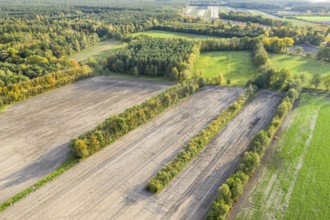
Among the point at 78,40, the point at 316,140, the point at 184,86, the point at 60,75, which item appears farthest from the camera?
the point at 78,40

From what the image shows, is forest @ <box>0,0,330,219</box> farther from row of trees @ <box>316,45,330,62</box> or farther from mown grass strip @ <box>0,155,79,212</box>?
row of trees @ <box>316,45,330,62</box>

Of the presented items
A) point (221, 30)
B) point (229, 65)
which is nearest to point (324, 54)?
point (229, 65)

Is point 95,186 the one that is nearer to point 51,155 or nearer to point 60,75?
point 51,155

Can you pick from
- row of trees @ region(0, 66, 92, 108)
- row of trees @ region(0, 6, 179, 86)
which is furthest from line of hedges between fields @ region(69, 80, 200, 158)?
row of trees @ region(0, 6, 179, 86)

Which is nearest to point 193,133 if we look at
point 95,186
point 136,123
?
point 136,123

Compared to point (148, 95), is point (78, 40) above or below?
above
